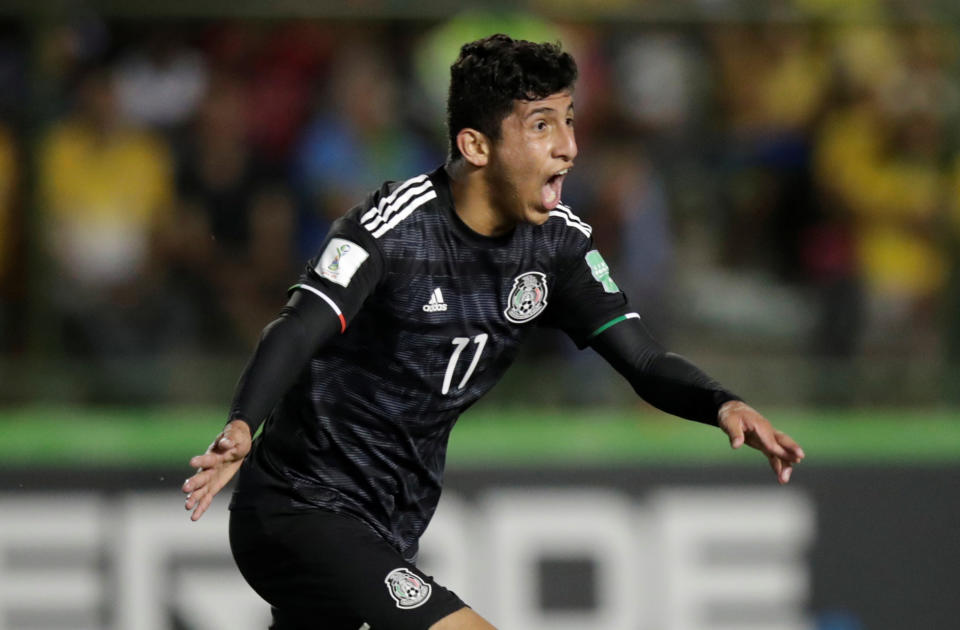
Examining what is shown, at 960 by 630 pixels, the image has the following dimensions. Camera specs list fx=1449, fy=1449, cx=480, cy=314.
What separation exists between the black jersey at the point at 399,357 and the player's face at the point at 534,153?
181 mm

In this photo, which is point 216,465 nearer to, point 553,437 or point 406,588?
point 406,588

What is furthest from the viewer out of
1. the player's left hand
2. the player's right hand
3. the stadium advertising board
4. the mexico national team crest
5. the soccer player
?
the stadium advertising board

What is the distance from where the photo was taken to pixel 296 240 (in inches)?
287

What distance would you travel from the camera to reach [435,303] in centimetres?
447

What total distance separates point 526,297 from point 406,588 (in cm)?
100

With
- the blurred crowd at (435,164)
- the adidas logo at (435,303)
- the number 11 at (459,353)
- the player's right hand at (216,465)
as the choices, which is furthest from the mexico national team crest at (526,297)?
the blurred crowd at (435,164)

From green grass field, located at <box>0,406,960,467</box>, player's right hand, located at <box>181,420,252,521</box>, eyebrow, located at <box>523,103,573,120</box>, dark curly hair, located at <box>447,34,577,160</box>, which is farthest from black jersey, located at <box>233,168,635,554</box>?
green grass field, located at <box>0,406,960,467</box>

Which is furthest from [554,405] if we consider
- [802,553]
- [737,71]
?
[737,71]

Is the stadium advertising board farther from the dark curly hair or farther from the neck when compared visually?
the dark curly hair

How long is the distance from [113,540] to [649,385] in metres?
3.52

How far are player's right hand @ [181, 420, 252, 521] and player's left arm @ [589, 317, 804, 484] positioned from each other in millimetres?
1388

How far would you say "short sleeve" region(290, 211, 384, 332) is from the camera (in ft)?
13.9

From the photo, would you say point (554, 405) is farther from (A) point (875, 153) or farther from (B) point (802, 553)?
(A) point (875, 153)

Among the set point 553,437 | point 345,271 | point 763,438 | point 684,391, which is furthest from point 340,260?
point 553,437
